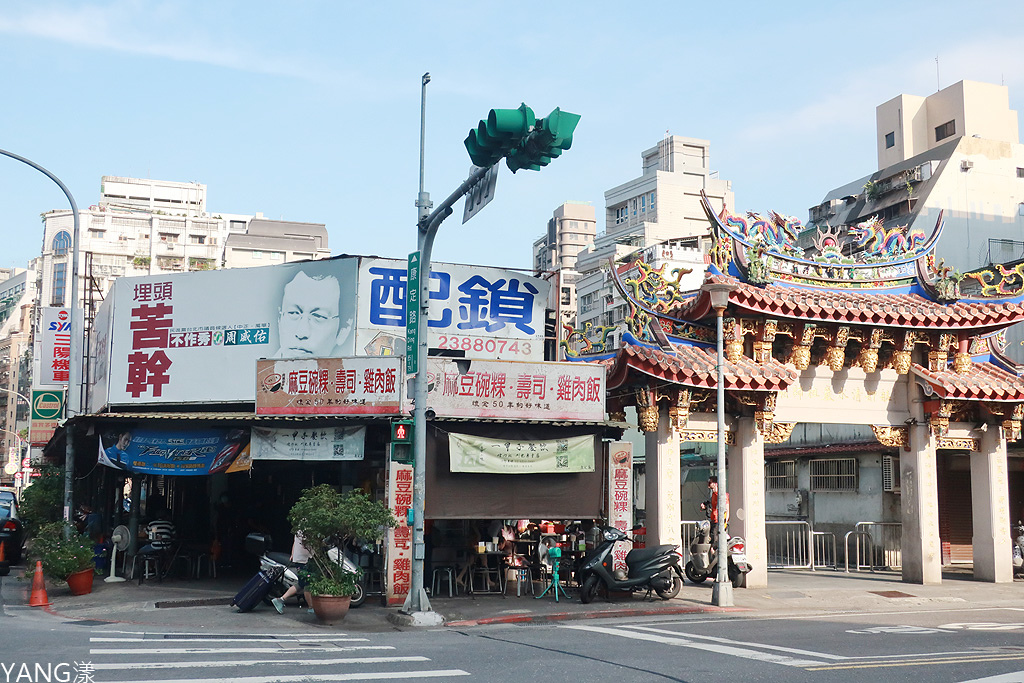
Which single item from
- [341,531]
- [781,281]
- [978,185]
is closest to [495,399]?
[341,531]

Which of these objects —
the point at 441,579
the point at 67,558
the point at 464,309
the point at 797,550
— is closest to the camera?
the point at 67,558

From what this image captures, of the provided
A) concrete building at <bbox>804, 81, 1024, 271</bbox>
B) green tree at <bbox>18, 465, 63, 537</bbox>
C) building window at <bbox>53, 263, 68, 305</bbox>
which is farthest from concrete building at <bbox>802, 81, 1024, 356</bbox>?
building window at <bbox>53, 263, 68, 305</bbox>

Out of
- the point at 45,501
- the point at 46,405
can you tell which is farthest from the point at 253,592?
the point at 46,405

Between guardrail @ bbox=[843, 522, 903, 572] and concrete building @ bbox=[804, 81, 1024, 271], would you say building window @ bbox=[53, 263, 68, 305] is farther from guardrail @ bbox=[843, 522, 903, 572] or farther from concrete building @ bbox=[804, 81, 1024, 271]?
guardrail @ bbox=[843, 522, 903, 572]

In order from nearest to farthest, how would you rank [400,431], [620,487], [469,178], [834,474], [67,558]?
1. [469,178]
2. [400,431]
3. [67,558]
4. [620,487]
5. [834,474]

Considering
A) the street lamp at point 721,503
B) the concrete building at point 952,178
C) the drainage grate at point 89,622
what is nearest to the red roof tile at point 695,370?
the street lamp at point 721,503

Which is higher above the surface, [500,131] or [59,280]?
[59,280]

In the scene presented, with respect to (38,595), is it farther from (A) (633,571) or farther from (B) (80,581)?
(A) (633,571)

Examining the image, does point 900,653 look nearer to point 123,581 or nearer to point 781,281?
point 781,281

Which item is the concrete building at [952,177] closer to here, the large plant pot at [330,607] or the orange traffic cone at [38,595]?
the large plant pot at [330,607]

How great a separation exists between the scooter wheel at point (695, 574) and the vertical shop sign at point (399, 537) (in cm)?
704

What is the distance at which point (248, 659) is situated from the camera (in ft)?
40.9

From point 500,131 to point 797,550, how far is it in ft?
71.6

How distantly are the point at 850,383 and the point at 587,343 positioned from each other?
6471 millimetres
